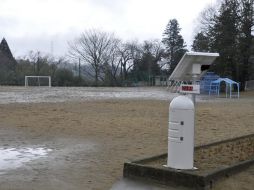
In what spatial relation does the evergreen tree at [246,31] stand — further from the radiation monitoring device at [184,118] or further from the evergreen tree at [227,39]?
the radiation monitoring device at [184,118]

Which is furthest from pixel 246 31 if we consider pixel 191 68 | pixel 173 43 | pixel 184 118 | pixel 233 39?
pixel 173 43

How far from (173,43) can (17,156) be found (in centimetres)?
9331

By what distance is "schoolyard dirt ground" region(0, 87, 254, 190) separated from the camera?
7145mm

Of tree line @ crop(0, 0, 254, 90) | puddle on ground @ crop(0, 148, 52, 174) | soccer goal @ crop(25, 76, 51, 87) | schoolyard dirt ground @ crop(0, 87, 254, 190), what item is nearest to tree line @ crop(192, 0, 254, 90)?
tree line @ crop(0, 0, 254, 90)

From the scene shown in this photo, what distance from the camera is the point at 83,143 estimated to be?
10.8 metres

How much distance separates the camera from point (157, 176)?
22.9 ft

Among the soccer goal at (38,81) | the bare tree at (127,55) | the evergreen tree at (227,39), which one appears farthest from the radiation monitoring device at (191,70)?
the bare tree at (127,55)

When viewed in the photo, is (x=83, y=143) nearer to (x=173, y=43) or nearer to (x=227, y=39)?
(x=227, y=39)

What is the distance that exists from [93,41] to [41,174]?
79.4m

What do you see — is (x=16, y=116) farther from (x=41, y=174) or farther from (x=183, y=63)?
(x=183, y=63)

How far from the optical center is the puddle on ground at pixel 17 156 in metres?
8.09

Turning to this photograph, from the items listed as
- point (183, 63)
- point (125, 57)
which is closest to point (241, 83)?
point (125, 57)

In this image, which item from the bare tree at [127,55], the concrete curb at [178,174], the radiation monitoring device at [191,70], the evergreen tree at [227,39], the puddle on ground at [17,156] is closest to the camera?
the concrete curb at [178,174]

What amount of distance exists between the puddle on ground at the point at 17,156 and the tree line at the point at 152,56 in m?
40.1
